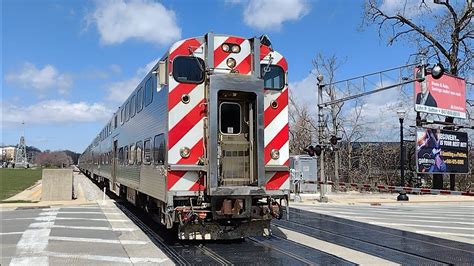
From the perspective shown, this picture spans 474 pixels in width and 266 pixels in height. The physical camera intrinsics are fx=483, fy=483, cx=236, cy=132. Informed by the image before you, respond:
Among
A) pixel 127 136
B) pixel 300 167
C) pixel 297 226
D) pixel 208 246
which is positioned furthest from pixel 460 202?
pixel 208 246

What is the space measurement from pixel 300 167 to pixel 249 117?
834 inches

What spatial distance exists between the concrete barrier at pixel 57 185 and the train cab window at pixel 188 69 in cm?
1267

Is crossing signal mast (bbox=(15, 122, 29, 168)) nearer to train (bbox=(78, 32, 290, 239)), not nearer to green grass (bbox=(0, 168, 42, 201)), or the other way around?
Result: green grass (bbox=(0, 168, 42, 201))

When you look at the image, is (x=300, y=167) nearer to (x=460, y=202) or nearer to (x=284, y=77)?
(x=460, y=202)

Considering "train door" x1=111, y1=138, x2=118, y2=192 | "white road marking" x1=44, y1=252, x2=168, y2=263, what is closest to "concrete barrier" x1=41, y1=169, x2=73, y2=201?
"train door" x1=111, y1=138, x2=118, y2=192

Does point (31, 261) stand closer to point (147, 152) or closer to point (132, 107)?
point (147, 152)

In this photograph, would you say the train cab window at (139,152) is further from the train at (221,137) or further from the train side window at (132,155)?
the train at (221,137)

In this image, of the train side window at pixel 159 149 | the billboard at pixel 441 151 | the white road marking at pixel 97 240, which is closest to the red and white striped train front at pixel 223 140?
the train side window at pixel 159 149

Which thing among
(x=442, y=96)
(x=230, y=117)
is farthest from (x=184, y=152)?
(x=442, y=96)

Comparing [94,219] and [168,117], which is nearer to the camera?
[168,117]

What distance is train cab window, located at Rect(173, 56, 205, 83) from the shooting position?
8930 mm

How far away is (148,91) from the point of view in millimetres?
11383

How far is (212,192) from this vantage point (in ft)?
27.1

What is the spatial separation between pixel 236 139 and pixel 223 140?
294 mm
